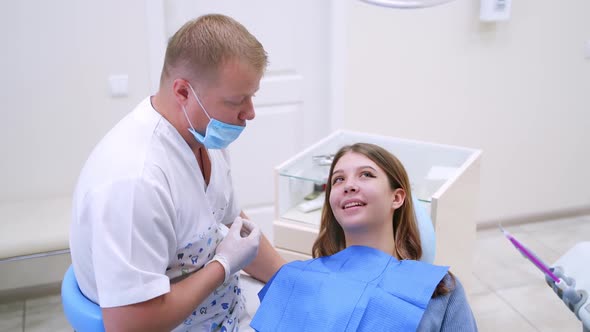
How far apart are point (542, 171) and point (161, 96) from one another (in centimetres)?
254

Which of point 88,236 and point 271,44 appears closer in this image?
point 88,236

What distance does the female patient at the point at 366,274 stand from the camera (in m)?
1.33

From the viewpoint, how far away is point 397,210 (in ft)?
5.09

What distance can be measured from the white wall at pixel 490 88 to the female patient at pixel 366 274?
136cm

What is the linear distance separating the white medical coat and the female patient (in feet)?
0.65

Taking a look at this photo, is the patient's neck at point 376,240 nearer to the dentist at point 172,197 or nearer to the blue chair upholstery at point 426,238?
the blue chair upholstery at point 426,238

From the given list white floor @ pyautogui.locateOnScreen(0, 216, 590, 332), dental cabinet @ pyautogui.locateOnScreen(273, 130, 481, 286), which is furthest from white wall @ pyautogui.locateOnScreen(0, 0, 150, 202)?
dental cabinet @ pyautogui.locateOnScreen(273, 130, 481, 286)

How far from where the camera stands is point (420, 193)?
184cm

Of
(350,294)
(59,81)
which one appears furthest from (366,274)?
(59,81)

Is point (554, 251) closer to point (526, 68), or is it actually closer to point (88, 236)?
point (526, 68)

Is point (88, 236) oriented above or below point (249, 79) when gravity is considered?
below

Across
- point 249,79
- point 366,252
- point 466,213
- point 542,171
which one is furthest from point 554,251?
point 249,79

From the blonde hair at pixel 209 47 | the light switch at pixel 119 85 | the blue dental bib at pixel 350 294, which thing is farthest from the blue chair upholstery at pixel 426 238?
the light switch at pixel 119 85

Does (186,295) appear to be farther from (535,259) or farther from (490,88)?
(490,88)
